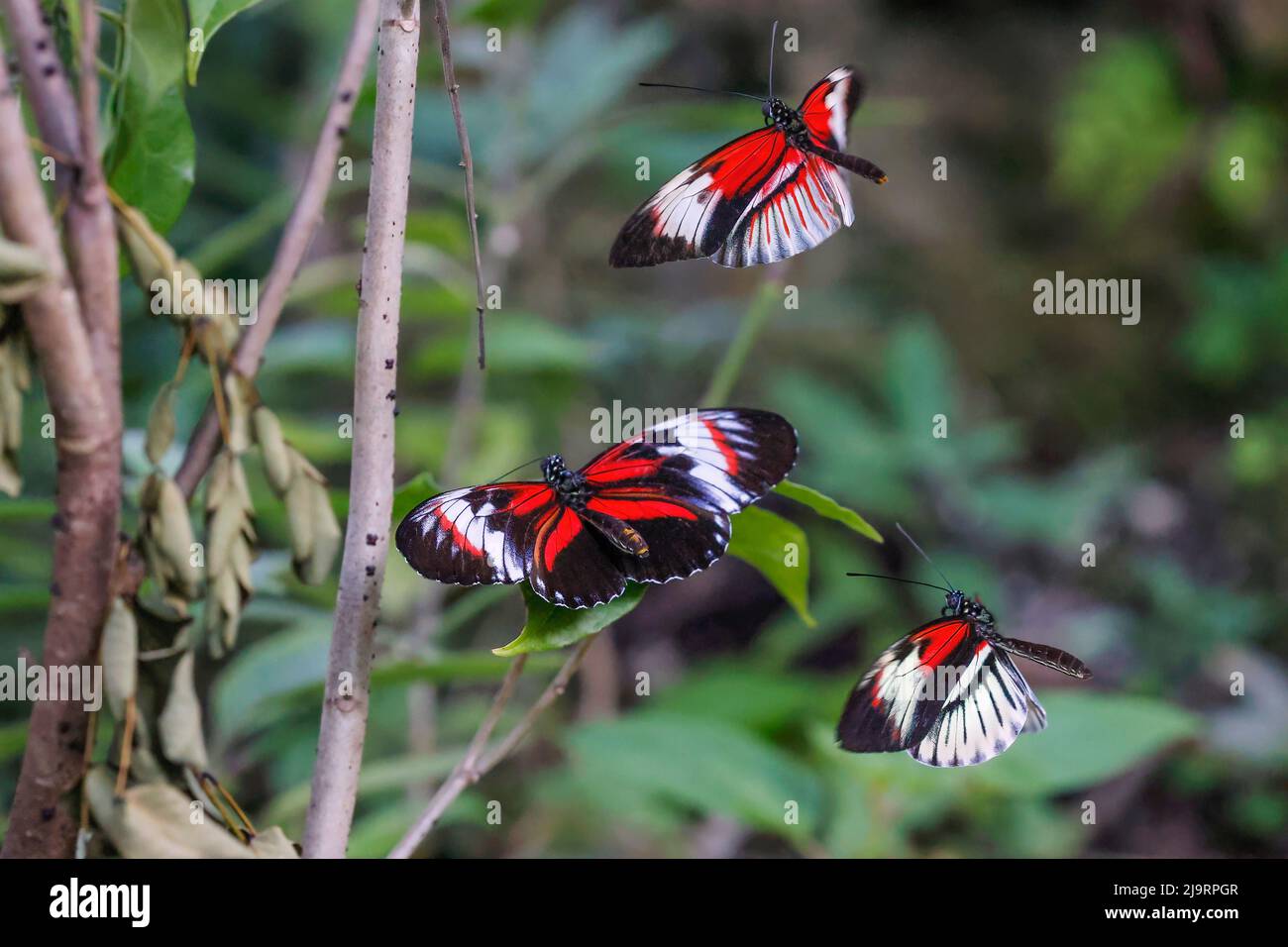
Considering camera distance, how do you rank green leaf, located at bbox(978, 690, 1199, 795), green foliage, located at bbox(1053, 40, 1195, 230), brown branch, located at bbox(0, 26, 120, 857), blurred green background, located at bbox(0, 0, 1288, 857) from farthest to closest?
green foliage, located at bbox(1053, 40, 1195, 230) < blurred green background, located at bbox(0, 0, 1288, 857) < green leaf, located at bbox(978, 690, 1199, 795) < brown branch, located at bbox(0, 26, 120, 857)

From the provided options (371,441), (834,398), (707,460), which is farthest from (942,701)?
(834,398)

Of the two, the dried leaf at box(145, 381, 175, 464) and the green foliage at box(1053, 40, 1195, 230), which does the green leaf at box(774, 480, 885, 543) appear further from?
the green foliage at box(1053, 40, 1195, 230)

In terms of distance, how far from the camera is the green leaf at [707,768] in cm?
87

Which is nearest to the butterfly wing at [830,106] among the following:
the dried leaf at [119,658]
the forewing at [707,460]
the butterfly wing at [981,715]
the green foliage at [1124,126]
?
the forewing at [707,460]

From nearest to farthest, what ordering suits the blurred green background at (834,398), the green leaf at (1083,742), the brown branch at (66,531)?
1. the brown branch at (66,531)
2. the green leaf at (1083,742)
3. the blurred green background at (834,398)

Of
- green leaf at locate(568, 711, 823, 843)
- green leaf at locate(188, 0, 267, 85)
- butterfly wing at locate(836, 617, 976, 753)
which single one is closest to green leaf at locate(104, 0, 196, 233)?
green leaf at locate(188, 0, 267, 85)

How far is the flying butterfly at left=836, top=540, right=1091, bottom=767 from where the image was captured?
0.39 meters

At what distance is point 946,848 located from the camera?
1213mm

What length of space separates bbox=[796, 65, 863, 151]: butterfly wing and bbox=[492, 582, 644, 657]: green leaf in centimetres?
21

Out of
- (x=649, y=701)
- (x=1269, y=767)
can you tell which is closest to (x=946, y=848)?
(x=649, y=701)

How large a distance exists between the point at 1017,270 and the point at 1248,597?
2.94 ft

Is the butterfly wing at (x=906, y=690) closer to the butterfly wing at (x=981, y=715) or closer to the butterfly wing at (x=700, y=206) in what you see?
the butterfly wing at (x=981, y=715)

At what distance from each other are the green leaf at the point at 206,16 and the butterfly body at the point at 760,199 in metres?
0.18
